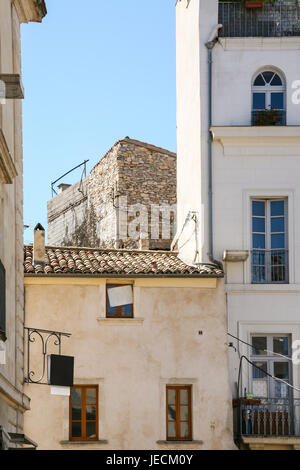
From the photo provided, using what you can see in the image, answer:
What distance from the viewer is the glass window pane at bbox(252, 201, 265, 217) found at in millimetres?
35781

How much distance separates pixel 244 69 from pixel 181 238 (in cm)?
487

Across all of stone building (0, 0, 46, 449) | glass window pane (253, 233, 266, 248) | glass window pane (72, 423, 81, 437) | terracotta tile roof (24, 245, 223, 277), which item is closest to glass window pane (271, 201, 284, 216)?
glass window pane (253, 233, 266, 248)

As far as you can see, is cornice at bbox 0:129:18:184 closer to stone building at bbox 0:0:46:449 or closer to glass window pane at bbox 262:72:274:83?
stone building at bbox 0:0:46:449

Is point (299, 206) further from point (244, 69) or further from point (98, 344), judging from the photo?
point (98, 344)

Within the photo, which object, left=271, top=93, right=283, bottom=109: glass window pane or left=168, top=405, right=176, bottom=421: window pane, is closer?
left=168, top=405, right=176, bottom=421: window pane

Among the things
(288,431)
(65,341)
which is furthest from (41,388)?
(288,431)

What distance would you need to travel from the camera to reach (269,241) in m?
35.6

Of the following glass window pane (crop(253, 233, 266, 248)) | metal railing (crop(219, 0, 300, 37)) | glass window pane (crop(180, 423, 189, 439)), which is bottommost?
glass window pane (crop(180, 423, 189, 439))

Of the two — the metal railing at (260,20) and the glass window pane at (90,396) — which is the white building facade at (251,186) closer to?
the metal railing at (260,20)

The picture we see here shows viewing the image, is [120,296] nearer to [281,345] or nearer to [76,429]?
[76,429]

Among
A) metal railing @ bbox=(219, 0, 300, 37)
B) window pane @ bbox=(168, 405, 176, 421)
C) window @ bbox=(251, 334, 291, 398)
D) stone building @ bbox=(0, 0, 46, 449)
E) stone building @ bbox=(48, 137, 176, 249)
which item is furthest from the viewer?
stone building @ bbox=(48, 137, 176, 249)

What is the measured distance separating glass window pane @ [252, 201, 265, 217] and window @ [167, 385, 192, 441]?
508 cm

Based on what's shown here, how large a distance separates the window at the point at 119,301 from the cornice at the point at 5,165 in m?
10.6

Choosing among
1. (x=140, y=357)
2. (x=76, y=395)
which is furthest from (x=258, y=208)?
(x=76, y=395)
